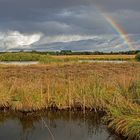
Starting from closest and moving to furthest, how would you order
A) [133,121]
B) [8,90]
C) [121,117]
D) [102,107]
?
[133,121], [121,117], [102,107], [8,90]

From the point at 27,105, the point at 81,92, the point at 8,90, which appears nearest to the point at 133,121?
the point at 81,92

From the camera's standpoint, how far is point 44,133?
1213cm

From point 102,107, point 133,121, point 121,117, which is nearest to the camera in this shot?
point 133,121

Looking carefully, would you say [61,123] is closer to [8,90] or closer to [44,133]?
[44,133]

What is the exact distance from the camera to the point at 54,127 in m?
13.1

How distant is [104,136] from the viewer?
38.2 feet

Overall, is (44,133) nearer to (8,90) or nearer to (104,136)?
(104,136)

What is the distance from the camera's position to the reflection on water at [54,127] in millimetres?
11812

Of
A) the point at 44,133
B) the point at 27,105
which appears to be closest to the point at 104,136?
the point at 44,133

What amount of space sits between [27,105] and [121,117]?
15.9 ft

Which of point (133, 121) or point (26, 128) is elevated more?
point (133, 121)

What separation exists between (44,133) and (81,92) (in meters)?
3.09

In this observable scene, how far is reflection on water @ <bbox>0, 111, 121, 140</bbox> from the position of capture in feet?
38.8

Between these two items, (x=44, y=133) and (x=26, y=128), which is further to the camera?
(x=26, y=128)
